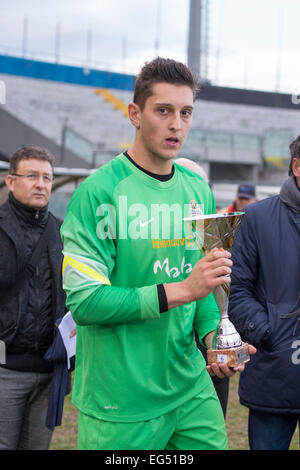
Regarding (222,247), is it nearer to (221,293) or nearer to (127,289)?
(221,293)

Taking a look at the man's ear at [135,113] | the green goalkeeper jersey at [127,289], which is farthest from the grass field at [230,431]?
the man's ear at [135,113]

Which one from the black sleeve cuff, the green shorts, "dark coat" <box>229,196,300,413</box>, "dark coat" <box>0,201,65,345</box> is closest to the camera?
the black sleeve cuff

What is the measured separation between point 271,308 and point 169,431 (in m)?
0.98

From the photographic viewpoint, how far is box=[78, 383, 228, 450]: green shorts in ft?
7.32

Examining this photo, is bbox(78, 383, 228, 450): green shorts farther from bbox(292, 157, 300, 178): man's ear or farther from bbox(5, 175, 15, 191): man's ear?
bbox(5, 175, 15, 191): man's ear

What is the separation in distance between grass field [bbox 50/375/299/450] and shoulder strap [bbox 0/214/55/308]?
1.73 metres

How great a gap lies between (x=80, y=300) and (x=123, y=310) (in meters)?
0.15

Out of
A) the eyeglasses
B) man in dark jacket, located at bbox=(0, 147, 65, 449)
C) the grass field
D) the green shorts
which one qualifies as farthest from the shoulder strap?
the grass field

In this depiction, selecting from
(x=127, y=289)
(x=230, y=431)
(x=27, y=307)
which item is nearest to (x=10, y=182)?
(x=27, y=307)

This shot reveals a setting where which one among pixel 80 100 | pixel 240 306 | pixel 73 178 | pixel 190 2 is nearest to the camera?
pixel 240 306

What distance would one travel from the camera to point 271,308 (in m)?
3.04

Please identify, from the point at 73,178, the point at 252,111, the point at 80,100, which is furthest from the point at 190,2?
the point at 73,178
